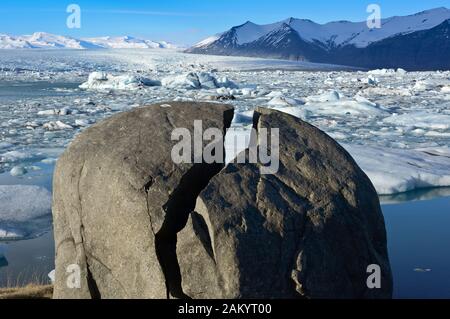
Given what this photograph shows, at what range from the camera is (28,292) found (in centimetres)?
498

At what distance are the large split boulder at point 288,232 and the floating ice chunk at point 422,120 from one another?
1392 cm

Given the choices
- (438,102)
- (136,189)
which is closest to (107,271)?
(136,189)

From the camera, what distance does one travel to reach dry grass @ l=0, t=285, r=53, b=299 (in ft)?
16.0

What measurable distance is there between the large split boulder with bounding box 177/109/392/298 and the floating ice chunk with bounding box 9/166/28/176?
724cm

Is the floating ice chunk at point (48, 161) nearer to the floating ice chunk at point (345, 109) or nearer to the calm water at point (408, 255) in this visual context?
the calm water at point (408, 255)

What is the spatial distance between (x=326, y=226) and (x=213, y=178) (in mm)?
916

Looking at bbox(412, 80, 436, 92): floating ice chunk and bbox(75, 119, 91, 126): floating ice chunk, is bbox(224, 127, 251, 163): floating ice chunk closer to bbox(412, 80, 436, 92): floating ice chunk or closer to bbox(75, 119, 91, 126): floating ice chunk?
bbox(75, 119, 91, 126): floating ice chunk

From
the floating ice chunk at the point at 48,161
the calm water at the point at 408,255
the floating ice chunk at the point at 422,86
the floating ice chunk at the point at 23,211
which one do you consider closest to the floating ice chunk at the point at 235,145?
the calm water at the point at 408,255

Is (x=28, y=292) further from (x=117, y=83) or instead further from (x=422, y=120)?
(x=117, y=83)

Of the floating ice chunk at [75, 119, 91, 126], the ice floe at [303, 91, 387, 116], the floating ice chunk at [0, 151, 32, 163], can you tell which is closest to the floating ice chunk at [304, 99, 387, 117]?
the ice floe at [303, 91, 387, 116]

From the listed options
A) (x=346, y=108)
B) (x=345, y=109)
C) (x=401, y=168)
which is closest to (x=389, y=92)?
(x=346, y=108)

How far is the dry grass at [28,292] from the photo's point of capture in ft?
16.0

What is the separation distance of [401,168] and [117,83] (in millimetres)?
30261

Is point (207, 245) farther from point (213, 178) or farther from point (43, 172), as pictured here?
point (43, 172)
